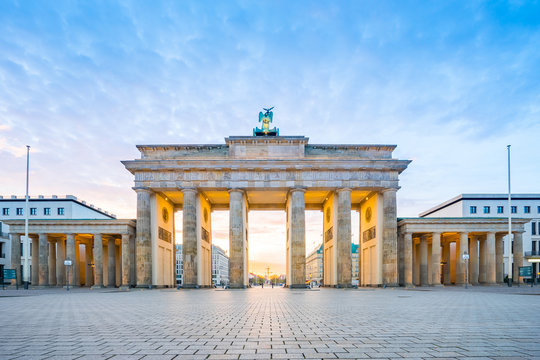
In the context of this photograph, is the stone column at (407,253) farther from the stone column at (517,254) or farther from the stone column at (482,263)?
the stone column at (517,254)

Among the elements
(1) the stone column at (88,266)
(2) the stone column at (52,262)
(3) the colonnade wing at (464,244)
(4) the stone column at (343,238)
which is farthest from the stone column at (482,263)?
(2) the stone column at (52,262)

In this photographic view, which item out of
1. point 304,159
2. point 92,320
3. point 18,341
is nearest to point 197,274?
point 304,159

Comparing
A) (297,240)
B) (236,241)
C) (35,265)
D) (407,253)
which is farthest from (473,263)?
(35,265)

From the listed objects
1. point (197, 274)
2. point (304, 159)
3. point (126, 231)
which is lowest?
point (197, 274)

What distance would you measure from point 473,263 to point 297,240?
2470 cm

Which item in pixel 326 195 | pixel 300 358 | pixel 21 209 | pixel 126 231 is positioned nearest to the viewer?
pixel 300 358

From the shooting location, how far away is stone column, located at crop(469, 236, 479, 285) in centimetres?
4818

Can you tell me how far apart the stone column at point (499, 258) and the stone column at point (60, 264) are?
180 feet

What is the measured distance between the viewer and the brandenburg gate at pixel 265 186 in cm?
4188

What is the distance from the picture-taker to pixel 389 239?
4231cm

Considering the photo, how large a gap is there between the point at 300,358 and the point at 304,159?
36917mm

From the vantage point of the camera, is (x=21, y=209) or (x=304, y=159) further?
(x=21, y=209)

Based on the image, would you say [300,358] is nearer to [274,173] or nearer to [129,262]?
[274,173]

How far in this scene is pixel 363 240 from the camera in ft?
165
